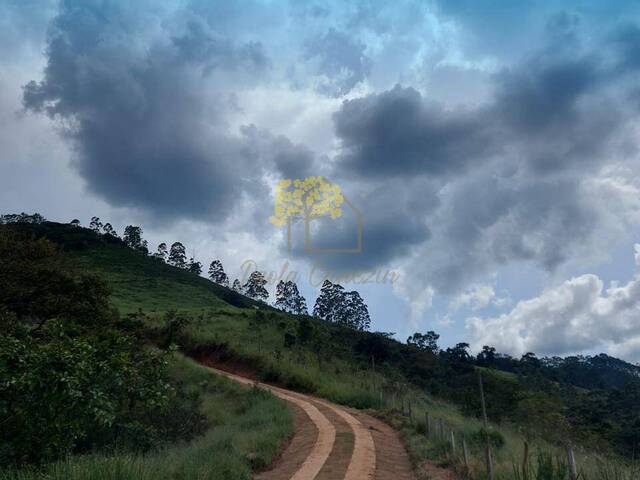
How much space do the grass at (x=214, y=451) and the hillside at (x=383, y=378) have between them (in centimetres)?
154

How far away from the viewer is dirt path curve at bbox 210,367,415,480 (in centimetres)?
1320

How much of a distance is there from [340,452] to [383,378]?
26814 mm

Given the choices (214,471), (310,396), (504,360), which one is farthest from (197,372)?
(504,360)

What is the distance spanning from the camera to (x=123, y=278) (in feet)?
263

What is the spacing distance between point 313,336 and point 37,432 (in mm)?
39581

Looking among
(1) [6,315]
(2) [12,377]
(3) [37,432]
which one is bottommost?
(3) [37,432]

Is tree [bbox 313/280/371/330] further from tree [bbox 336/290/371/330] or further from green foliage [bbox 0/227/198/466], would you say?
green foliage [bbox 0/227/198/466]

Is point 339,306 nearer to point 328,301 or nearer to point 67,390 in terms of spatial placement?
point 328,301

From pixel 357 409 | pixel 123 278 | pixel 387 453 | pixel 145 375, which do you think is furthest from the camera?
pixel 123 278

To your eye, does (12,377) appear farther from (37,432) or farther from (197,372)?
(197,372)

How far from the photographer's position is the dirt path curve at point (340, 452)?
13203 millimetres

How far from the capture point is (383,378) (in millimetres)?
41688

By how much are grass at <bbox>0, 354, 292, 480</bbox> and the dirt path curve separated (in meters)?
0.68

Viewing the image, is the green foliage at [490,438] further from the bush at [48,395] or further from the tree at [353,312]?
the tree at [353,312]
